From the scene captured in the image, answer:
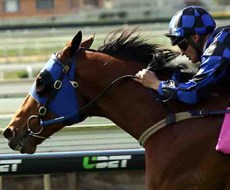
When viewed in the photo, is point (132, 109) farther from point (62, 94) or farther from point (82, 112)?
point (62, 94)

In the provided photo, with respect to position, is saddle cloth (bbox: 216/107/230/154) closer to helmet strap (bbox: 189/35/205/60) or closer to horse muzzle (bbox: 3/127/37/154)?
helmet strap (bbox: 189/35/205/60)

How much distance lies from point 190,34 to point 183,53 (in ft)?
0.43

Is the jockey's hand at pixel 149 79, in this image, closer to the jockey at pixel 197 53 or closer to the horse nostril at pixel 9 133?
the jockey at pixel 197 53

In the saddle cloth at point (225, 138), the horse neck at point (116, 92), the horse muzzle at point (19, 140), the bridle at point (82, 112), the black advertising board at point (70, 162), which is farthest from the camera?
the black advertising board at point (70, 162)

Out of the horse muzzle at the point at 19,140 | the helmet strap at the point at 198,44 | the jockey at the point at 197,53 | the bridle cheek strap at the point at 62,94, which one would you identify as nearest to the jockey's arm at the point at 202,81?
the jockey at the point at 197,53

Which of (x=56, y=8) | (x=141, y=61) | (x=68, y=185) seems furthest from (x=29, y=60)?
(x=56, y=8)

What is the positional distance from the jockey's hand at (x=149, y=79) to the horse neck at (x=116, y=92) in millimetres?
70

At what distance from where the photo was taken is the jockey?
3193 millimetres

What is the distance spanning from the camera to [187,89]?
322 centimetres

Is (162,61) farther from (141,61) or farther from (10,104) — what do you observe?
(10,104)

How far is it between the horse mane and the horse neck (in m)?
0.06

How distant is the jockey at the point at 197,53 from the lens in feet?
10.5

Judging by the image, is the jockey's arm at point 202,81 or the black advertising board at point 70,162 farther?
the black advertising board at point 70,162

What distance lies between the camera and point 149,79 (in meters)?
3.36
